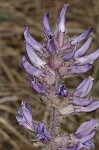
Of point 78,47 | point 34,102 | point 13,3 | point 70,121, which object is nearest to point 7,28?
point 13,3

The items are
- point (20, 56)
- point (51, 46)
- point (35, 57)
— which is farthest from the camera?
point (20, 56)

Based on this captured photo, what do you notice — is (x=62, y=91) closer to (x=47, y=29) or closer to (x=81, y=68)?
(x=81, y=68)

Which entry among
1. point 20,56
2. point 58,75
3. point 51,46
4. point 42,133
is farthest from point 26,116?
point 20,56

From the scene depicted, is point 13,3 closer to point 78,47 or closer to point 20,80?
point 20,80

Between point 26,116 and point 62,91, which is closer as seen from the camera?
point 62,91

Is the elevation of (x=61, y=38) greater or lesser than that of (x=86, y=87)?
greater

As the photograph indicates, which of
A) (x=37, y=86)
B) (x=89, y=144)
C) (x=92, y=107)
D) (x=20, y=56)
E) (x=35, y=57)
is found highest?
(x=20, y=56)

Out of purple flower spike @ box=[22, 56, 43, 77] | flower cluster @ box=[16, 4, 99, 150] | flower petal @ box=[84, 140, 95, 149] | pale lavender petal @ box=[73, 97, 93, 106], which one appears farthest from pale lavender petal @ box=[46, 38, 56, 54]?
flower petal @ box=[84, 140, 95, 149]
